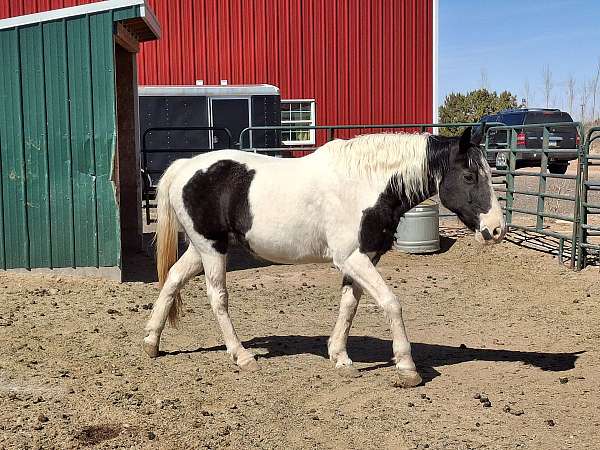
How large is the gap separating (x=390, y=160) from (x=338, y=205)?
0.49 meters

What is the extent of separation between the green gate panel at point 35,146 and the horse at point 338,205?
334cm

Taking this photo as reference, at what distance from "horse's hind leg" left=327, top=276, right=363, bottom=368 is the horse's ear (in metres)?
1.22

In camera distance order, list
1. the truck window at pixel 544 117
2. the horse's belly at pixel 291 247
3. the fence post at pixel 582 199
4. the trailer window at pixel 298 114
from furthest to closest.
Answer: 1. the truck window at pixel 544 117
2. the trailer window at pixel 298 114
3. the fence post at pixel 582 199
4. the horse's belly at pixel 291 247

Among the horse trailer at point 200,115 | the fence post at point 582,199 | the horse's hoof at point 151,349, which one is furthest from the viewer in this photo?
the horse trailer at point 200,115

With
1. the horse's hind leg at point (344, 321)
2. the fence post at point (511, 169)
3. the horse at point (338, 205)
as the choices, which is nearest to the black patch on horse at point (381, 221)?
the horse at point (338, 205)

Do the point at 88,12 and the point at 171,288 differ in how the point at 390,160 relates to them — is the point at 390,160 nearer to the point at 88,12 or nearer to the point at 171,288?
the point at 171,288

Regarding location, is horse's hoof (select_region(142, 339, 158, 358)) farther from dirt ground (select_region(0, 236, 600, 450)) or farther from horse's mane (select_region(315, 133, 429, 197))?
horse's mane (select_region(315, 133, 429, 197))

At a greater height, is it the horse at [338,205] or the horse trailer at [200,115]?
the horse trailer at [200,115]

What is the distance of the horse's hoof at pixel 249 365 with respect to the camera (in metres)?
5.13

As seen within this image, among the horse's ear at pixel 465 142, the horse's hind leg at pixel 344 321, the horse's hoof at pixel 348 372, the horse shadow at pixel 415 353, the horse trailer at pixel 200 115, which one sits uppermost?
the horse trailer at pixel 200 115

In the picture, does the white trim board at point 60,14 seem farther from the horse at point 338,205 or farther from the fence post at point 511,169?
the fence post at point 511,169

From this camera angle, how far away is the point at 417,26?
20.1 metres

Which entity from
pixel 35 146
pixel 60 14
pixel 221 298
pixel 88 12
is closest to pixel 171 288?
pixel 221 298

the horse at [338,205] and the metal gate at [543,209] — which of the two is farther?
the metal gate at [543,209]
